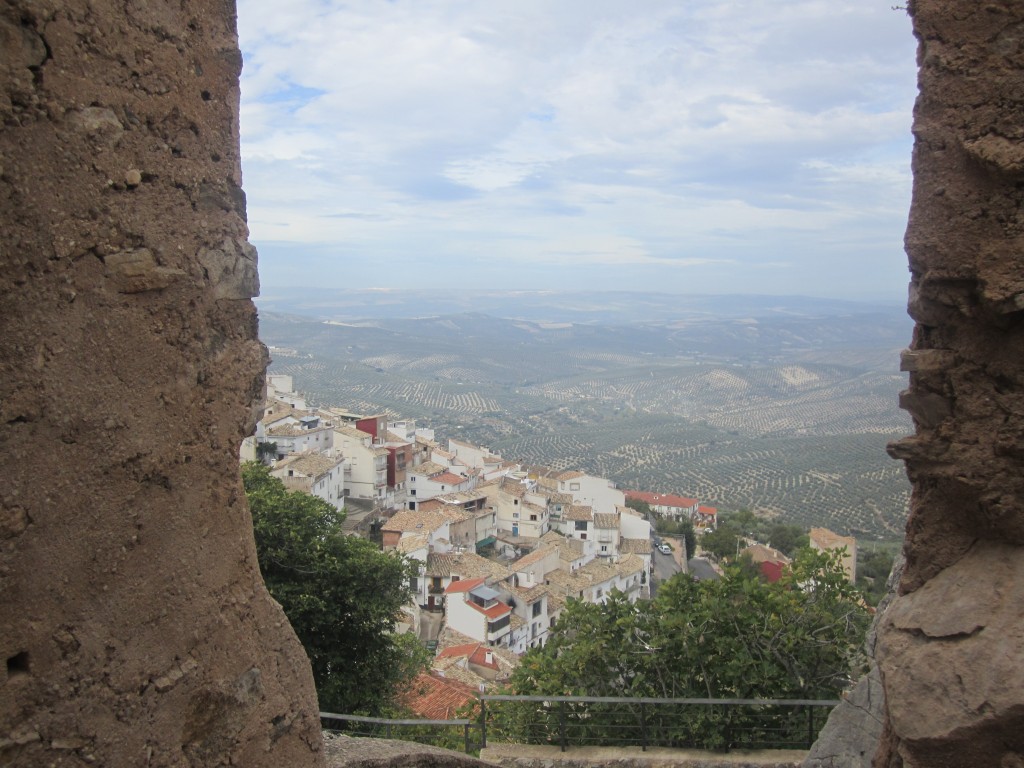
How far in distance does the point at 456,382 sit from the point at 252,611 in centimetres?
14832

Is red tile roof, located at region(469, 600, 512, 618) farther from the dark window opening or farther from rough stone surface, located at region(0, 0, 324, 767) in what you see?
the dark window opening

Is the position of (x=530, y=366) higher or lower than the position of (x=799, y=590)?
lower

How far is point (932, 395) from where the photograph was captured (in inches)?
174

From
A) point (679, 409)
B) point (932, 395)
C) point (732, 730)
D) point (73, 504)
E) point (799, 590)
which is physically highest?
point (932, 395)

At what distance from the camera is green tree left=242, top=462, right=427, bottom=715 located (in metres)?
13.2

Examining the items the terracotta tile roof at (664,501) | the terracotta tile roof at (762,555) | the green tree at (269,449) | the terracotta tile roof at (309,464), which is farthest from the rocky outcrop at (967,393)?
the terracotta tile roof at (664,501)

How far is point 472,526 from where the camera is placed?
39562mm

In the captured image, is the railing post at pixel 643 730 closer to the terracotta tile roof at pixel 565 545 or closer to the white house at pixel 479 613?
the white house at pixel 479 613

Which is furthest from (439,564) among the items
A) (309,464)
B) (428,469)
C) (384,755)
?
(384,755)

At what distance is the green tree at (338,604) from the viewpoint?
13.2m

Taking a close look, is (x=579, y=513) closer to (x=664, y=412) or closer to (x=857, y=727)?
(x=857, y=727)

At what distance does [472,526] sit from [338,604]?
26.3 metres

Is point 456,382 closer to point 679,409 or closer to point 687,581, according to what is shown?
point 679,409

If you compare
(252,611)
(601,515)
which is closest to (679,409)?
(601,515)
